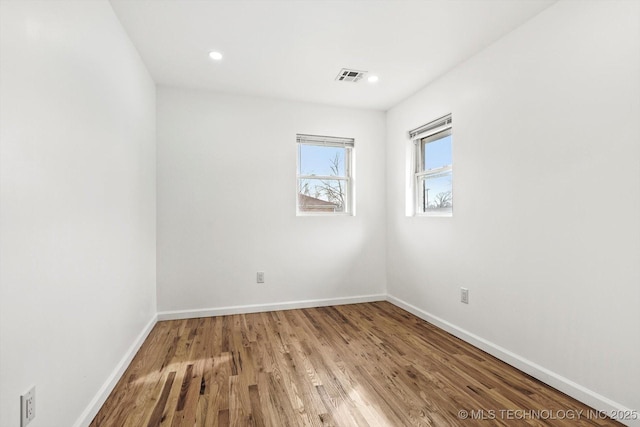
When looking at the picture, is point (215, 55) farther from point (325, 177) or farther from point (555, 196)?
point (555, 196)

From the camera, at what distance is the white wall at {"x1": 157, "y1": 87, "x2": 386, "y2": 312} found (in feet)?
10.9

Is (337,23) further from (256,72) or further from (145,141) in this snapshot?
(145,141)

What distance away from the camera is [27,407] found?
115 centimetres

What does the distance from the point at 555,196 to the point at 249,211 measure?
110 inches

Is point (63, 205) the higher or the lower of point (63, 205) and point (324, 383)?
the higher

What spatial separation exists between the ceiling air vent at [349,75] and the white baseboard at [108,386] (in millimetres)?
2973

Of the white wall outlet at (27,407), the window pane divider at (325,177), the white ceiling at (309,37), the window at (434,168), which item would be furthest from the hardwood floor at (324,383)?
the white ceiling at (309,37)

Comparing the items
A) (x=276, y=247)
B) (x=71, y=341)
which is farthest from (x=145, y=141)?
(x=71, y=341)

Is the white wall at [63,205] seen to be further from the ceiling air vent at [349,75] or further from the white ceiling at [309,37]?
the ceiling air vent at [349,75]

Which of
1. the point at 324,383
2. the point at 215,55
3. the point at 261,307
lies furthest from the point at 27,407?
the point at 215,55

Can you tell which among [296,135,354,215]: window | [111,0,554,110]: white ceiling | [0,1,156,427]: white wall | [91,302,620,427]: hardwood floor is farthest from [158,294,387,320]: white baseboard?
[111,0,554,110]: white ceiling

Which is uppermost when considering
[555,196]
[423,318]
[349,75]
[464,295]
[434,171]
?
[349,75]

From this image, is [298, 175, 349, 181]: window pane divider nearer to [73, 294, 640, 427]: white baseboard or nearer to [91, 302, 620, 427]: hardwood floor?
[73, 294, 640, 427]: white baseboard

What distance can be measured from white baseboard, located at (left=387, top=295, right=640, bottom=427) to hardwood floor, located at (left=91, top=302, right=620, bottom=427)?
2.1 inches
